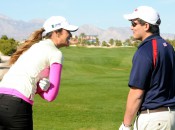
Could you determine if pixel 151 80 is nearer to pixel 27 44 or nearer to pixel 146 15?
Result: pixel 146 15

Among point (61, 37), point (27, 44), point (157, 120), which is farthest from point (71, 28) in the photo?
point (157, 120)

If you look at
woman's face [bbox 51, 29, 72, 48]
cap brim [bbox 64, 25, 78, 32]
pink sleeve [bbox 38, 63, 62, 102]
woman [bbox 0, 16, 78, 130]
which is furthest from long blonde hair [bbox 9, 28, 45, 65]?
pink sleeve [bbox 38, 63, 62, 102]

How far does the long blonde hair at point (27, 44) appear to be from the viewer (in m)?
4.84

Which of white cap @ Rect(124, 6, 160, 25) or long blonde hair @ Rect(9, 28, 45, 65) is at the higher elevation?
white cap @ Rect(124, 6, 160, 25)

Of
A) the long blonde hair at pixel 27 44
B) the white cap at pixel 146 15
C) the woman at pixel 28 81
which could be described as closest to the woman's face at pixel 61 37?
the woman at pixel 28 81

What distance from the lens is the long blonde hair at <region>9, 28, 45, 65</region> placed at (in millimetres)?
4836

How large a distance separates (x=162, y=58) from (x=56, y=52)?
1103 millimetres

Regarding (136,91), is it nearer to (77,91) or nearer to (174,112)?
(174,112)

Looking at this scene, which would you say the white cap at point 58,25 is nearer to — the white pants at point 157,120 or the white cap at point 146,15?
the white cap at point 146,15

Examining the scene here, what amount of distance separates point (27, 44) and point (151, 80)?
56.5 inches

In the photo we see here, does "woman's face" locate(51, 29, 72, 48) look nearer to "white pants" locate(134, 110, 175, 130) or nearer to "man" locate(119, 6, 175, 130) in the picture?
"man" locate(119, 6, 175, 130)

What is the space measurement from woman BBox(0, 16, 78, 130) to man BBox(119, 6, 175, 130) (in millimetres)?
780

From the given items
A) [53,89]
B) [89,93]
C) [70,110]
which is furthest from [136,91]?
[89,93]

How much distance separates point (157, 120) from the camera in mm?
4527
